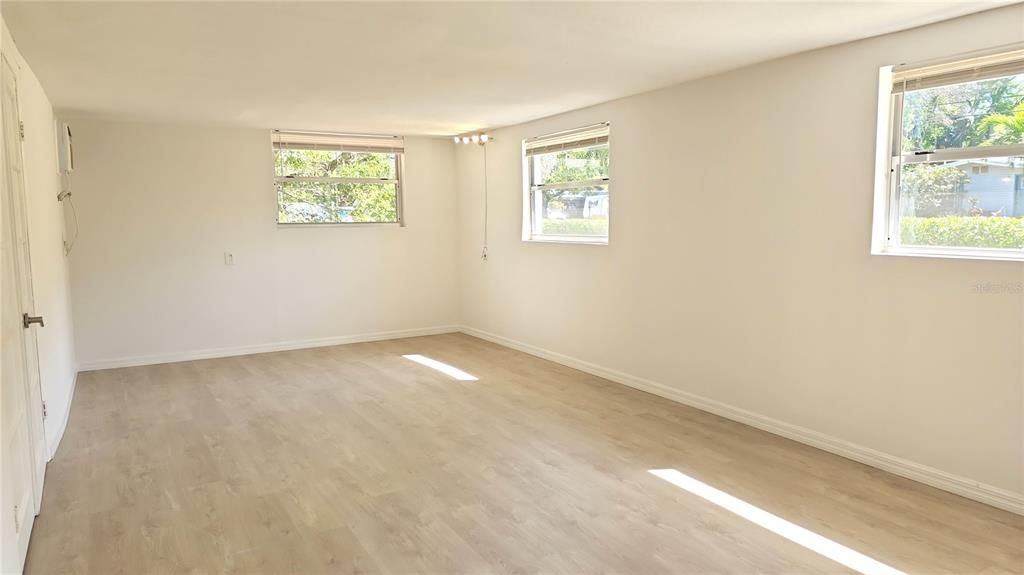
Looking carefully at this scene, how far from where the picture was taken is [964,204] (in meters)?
3.09

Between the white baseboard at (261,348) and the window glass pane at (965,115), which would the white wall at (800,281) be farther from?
the white baseboard at (261,348)

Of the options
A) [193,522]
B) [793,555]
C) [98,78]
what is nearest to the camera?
[793,555]

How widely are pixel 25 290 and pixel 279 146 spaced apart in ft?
12.2

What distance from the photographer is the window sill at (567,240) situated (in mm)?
5363

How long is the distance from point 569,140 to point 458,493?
3435mm

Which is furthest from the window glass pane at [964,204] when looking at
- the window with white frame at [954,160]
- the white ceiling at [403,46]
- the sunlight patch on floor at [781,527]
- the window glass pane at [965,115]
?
the sunlight patch on floor at [781,527]

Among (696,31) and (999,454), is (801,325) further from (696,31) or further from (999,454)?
(696,31)

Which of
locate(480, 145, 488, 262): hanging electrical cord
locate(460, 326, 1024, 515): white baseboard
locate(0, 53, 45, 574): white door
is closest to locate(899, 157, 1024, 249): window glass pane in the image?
locate(460, 326, 1024, 515): white baseboard

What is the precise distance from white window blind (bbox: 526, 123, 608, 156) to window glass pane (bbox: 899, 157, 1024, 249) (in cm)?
240

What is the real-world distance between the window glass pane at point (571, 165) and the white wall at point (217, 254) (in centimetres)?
158

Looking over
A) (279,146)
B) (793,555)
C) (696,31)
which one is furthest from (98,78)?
(793,555)

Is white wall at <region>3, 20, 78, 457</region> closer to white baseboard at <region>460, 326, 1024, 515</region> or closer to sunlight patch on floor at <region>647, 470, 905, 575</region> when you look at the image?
sunlight patch on floor at <region>647, 470, 905, 575</region>

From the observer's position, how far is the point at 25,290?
9.78 ft

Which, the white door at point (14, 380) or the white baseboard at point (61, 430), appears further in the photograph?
the white baseboard at point (61, 430)
